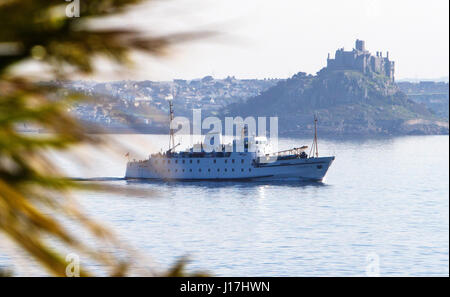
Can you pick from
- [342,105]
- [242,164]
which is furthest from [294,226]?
[342,105]

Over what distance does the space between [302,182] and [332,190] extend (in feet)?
8.99

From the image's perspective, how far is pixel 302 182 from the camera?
6406 centimetres

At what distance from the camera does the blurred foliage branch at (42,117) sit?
1172 mm

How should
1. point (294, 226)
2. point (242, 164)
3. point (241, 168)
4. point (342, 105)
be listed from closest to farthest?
point (294, 226)
point (241, 168)
point (242, 164)
point (342, 105)

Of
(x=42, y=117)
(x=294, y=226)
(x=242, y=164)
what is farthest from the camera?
(x=242, y=164)

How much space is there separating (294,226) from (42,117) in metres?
44.4

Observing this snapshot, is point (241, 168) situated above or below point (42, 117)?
below

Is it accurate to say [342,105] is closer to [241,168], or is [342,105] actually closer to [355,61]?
[355,61]

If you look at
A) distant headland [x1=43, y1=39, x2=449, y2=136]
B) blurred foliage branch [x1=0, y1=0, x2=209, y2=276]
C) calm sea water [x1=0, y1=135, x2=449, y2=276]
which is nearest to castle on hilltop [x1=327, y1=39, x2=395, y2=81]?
distant headland [x1=43, y1=39, x2=449, y2=136]

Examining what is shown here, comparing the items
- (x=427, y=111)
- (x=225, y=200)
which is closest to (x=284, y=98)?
(x=427, y=111)

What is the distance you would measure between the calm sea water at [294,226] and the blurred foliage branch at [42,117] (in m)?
18.5

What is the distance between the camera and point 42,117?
1209 millimetres

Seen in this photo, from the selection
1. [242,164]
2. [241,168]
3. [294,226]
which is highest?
[242,164]
